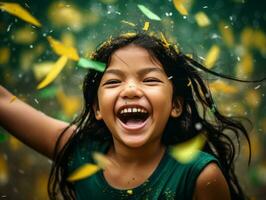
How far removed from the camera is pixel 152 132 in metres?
2.00

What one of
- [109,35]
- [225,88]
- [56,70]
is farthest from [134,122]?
[109,35]

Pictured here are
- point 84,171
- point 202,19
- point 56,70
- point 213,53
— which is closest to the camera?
point 84,171

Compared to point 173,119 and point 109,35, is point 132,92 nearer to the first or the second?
point 173,119

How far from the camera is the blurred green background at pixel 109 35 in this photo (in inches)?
139

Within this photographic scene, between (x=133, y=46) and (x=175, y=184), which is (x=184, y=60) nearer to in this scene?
(x=133, y=46)

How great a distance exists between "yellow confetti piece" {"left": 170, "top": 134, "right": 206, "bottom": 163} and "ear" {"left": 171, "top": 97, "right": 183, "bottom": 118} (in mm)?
132

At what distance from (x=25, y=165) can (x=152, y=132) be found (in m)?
1.67

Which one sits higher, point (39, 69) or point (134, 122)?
point (134, 122)

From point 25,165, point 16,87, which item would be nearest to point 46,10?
point 16,87

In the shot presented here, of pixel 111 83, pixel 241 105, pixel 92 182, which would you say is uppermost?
pixel 111 83

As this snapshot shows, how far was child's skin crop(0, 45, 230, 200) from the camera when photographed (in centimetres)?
197

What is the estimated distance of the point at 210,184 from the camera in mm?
1966

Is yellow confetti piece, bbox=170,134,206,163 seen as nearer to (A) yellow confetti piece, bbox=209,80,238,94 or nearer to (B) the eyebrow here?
(B) the eyebrow

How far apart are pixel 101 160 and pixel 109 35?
1989 mm
